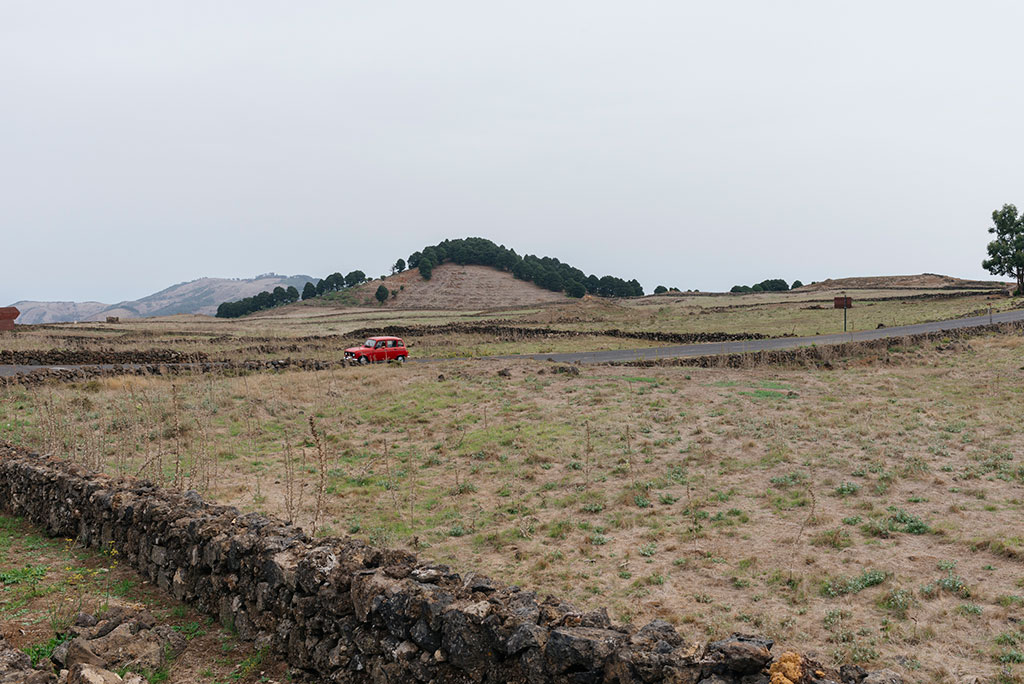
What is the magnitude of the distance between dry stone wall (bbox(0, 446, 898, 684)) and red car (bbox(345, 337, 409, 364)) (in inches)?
1040

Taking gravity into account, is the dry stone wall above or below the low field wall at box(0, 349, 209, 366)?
below

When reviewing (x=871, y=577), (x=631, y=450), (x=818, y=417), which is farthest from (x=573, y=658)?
(x=818, y=417)

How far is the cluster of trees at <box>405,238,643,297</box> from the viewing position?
464ft

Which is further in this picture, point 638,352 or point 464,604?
point 638,352

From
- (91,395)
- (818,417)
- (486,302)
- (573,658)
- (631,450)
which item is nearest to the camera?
(573,658)

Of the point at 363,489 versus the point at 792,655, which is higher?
the point at 792,655

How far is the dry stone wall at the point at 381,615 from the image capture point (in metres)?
4.40

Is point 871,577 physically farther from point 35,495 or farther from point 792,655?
point 35,495

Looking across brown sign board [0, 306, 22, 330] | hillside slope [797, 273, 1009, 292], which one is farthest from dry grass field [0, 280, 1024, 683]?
hillside slope [797, 273, 1009, 292]

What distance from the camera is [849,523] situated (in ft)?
35.5

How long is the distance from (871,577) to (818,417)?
10914 mm

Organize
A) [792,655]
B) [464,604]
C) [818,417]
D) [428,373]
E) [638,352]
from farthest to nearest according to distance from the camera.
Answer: [638,352]
[428,373]
[818,417]
[464,604]
[792,655]

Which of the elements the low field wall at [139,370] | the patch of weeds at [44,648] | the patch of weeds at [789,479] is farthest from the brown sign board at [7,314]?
the patch of weeds at [789,479]

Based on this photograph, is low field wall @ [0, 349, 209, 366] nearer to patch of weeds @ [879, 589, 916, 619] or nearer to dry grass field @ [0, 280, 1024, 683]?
dry grass field @ [0, 280, 1024, 683]
